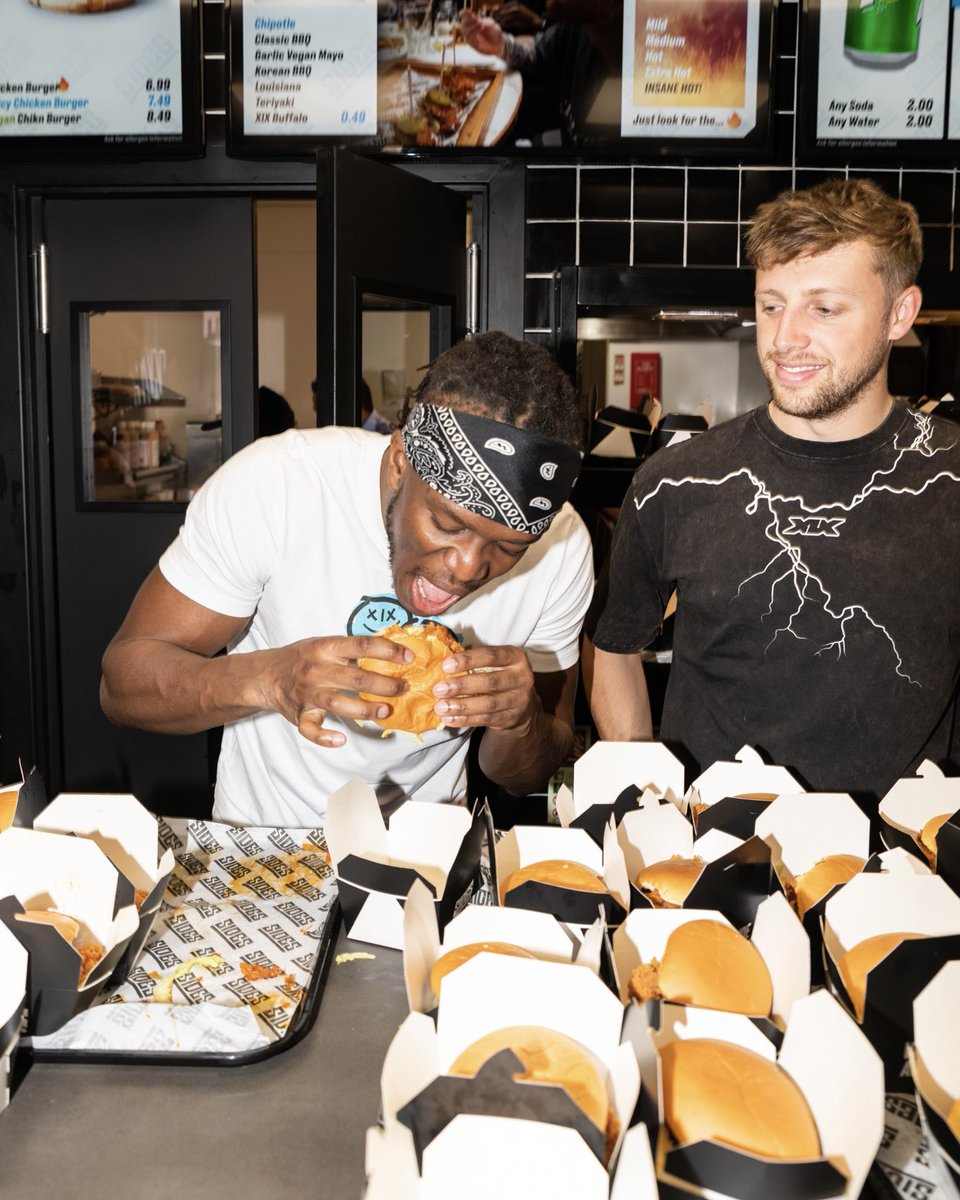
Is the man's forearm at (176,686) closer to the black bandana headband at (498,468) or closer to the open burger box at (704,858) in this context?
the black bandana headband at (498,468)

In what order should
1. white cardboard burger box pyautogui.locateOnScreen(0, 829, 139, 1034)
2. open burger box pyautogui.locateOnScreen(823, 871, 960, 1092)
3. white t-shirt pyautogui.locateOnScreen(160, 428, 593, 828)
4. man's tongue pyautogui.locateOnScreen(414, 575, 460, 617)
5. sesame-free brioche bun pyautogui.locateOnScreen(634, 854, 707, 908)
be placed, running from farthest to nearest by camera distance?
white t-shirt pyautogui.locateOnScreen(160, 428, 593, 828) → man's tongue pyautogui.locateOnScreen(414, 575, 460, 617) → sesame-free brioche bun pyautogui.locateOnScreen(634, 854, 707, 908) → white cardboard burger box pyautogui.locateOnScreen(0, 829, 139, 1034) → open burger box pyautogui.locateOnScreen(823, 871, 960, 1092)

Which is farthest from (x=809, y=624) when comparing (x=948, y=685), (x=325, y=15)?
(x=325, y=15)

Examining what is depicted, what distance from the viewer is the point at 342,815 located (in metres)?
1.34

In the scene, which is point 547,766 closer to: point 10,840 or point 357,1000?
point 357,1000

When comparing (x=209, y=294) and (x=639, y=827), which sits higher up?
(x=209, y=294)

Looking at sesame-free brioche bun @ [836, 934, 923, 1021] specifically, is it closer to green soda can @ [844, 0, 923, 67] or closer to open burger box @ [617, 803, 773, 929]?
open burger box @ [617, 803, 773, 929]

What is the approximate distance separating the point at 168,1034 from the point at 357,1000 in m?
0.21

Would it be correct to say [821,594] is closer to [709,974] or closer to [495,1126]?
[709,974]

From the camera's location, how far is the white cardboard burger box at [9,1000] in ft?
3.19

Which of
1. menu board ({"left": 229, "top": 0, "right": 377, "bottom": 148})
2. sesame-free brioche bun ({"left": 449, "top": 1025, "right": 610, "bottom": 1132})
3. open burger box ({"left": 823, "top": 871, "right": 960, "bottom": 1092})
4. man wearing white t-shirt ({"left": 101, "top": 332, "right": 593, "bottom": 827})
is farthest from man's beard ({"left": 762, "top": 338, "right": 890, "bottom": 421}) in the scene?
menu board ({"left": 229, "top": 0, "right": 377, "bottom": 148})

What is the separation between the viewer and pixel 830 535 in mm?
1968

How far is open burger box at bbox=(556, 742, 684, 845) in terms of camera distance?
151cm

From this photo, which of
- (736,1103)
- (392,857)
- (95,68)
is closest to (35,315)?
(95,68)

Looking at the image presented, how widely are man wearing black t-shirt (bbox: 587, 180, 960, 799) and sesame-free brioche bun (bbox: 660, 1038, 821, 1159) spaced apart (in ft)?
3.42
